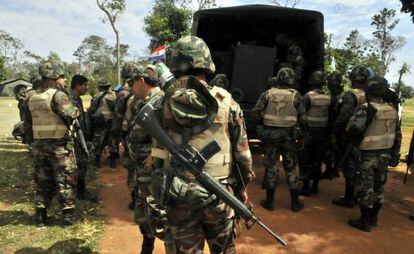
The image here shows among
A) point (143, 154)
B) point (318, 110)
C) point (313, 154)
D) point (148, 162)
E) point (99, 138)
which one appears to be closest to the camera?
point (148, 162)

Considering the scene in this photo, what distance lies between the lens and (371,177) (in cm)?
469

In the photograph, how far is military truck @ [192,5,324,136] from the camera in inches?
275

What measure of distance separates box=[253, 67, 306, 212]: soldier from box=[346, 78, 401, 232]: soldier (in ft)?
2.92

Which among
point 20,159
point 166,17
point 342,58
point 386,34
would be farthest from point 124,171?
point 386,34

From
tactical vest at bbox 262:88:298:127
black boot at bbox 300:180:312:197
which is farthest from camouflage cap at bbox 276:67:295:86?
black boot at bbox 300:180:312:197

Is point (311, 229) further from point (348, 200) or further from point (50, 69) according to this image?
point (50, 69)

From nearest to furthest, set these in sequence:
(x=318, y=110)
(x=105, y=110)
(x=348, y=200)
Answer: (x=348, y=200)
(x=318, y=110)
(x=105, y=110)

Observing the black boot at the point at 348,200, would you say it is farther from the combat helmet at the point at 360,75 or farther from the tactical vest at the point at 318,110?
the combat helmet at the point at 360,75

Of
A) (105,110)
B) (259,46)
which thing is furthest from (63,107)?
(259,46)

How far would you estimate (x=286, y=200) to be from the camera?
5910 millimetres

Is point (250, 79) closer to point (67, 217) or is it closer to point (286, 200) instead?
point (286, 200)

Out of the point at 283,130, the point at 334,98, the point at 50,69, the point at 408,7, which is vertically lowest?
the point at 283,130

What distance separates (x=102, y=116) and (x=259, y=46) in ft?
11.6

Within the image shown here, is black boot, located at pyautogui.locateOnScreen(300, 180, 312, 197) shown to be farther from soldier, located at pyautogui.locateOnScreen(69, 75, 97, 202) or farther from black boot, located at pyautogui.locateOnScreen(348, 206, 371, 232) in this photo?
soldier, located at pyautogui.locateOnScreen(69, 75, 97, 202)
